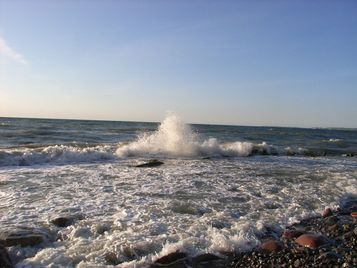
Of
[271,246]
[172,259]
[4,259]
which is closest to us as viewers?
[4,259]

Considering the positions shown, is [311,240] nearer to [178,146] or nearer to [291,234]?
[291,234]

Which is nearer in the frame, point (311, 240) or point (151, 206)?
point (311, 240)

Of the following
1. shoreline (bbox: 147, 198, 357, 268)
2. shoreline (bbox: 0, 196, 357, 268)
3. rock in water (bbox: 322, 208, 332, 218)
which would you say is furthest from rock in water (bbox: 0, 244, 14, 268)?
rock in water (bbox: 322, 208, 332, 218)

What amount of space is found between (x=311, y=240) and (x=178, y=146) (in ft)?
46.9

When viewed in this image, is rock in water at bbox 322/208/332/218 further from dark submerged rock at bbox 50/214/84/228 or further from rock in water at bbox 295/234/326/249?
dark submerged rock at bbox 50/214/84/228

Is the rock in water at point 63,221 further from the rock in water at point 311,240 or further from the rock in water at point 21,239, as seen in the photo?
the rock in water at point 311,240

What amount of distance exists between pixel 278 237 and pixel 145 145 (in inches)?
558

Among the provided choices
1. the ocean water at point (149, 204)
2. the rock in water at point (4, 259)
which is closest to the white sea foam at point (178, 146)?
the ocean water at point (149, 204)

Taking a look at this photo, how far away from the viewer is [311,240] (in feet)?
19.1

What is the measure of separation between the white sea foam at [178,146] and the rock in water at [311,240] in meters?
12.8

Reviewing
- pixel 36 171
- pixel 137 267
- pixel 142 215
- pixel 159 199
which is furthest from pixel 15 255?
pixel 36 171

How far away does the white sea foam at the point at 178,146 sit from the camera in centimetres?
1916

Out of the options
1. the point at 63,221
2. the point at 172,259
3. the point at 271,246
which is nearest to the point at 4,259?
the point at 63,221

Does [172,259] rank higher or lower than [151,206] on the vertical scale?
lower
